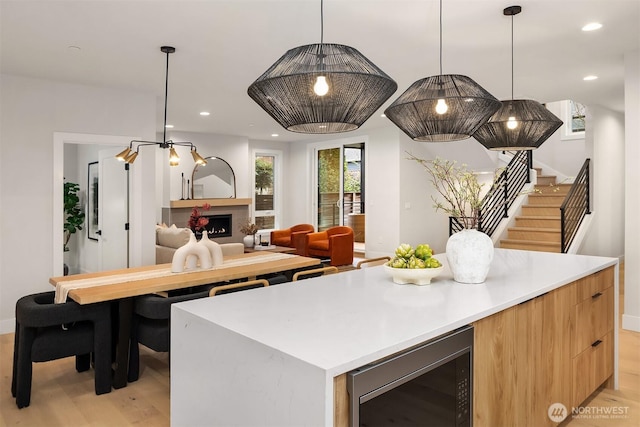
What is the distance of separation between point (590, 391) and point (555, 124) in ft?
5.32

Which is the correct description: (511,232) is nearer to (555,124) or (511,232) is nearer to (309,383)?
(555,124)

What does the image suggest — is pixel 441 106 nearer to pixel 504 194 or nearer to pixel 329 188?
pixel 504 194

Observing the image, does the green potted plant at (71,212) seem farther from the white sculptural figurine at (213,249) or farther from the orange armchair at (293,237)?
the white sculptural figurine at (213,249)

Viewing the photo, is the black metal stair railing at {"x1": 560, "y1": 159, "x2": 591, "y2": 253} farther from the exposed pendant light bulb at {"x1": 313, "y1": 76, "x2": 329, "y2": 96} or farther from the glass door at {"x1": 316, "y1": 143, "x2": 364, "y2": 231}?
the exposed pendant light bulb at {"x1": 313, "y1": 76, "x2": 329, "y2": 96}

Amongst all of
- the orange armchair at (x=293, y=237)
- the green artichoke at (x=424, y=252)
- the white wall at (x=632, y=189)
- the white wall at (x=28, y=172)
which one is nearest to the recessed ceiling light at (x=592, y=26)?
the white wall at (x=632, y=189)

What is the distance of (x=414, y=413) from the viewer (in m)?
1.53

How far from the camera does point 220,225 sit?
924cm

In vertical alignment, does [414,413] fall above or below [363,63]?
below

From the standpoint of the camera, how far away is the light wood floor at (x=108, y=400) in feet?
8.70

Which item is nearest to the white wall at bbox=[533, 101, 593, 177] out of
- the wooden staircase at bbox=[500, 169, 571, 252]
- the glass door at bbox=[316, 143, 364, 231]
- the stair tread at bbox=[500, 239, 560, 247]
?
the wooden staircase at bbox=[500, 169, 571, 252]

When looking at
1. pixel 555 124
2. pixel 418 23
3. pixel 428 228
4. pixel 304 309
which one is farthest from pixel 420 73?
pixel 428 228

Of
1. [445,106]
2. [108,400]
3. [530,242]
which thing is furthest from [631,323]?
[108,400]

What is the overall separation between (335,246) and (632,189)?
4.28 m

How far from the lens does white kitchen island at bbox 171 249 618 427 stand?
1.32m
